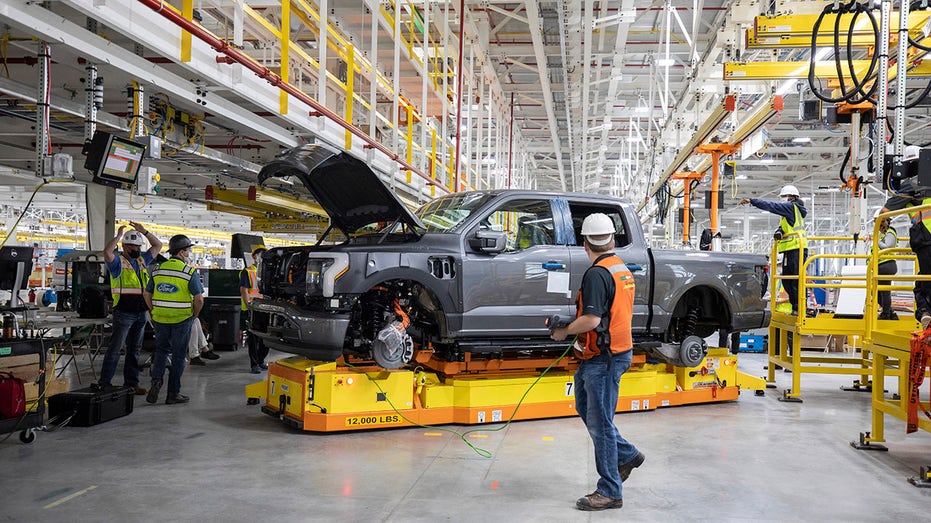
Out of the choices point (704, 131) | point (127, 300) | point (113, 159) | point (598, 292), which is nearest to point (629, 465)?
point (598, 292)

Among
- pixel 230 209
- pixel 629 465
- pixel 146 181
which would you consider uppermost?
pixel 230 209

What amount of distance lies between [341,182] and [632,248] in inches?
114

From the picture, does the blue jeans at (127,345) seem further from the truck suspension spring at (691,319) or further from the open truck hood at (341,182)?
the truck suspension spring at (691,319)

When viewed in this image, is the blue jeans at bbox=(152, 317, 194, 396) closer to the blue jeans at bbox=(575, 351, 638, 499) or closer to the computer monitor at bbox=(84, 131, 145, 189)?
the computer monitor at bbox=(84, 131, 145, 189)

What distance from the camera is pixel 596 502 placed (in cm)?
403

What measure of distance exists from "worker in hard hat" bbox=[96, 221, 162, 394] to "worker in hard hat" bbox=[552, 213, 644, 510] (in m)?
4.78

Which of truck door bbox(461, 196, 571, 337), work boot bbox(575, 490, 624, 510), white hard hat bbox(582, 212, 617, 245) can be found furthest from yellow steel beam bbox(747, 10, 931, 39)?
work boot bbox(575, 490, 624, 510)

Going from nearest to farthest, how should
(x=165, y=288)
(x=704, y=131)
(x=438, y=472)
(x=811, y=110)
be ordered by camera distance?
(x=438, y=472) → (x=165, y=288) → (x=811, y=110) → (x=704, y=131)

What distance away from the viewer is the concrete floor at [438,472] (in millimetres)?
3992

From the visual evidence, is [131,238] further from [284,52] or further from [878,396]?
[878,396]

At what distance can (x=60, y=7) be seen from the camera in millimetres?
4812

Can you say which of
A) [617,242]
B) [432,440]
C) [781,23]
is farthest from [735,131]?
[432,440]

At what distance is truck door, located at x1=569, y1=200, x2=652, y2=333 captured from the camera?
6.87 m

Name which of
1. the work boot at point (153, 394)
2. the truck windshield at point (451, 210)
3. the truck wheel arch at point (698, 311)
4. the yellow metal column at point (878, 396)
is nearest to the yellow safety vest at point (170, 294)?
the work boot at point (153, 394)
